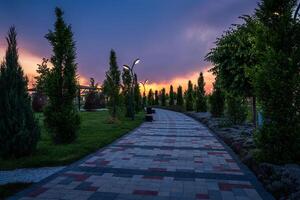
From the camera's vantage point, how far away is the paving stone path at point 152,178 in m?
5.84

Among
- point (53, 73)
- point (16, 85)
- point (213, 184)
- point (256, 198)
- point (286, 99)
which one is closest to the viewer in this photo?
point (256, 198)

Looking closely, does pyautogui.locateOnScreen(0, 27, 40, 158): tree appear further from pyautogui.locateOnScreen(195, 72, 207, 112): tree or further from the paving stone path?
pyautogui.locateOnScreen(195, 72, 207, 112): tree

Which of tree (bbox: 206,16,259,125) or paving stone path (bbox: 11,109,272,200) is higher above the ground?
tree (bbox: 206,16,259,125)

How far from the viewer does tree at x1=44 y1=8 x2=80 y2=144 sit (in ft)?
38.3

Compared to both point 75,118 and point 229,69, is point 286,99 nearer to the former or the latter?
point 229,69

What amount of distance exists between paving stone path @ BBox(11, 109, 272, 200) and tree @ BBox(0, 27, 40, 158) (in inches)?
68.9

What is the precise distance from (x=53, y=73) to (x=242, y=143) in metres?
7.65

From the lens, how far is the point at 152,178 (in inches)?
276

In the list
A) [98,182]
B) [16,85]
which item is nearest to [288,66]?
[98,182]

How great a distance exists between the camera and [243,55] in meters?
12.5

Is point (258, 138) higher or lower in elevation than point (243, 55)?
lower

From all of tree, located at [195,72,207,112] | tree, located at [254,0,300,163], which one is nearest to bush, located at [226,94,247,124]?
tree, located at [254,0,300,163]

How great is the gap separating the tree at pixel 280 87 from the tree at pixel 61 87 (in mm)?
7166

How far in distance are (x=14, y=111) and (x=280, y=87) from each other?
7294 millimetres
